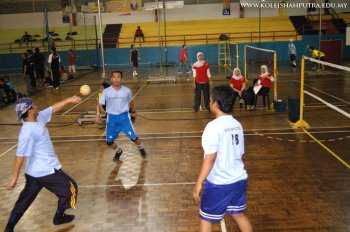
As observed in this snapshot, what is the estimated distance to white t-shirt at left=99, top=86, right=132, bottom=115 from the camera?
27.0 ft

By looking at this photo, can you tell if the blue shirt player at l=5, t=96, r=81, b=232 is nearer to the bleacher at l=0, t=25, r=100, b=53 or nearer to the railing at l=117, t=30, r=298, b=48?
the railing at l=117, t=30, r=298, b=48

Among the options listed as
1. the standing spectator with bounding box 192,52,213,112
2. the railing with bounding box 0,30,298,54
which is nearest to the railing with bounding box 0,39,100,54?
the railing with bounding box 0,30,298,54

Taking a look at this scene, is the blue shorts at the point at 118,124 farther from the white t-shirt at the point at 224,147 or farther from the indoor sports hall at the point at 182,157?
the white t-shirt at the point at 224,147

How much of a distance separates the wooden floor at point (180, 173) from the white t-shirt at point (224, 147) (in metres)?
1.66

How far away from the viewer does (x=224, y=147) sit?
13.4ft

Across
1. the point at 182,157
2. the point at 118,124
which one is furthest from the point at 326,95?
the point at 118,124

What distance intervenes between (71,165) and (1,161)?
182 centimetres

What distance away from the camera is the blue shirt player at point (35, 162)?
198 inches

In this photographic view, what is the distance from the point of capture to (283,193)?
674cm

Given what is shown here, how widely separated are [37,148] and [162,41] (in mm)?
30219

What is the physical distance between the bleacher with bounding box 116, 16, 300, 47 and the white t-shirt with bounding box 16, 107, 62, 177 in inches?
1164

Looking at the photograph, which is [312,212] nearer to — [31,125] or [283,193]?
[283,193]

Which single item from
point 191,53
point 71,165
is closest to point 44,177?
point 71,165

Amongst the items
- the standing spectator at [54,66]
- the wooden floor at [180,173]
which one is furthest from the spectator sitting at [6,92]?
the standing spectator at [54,66]
